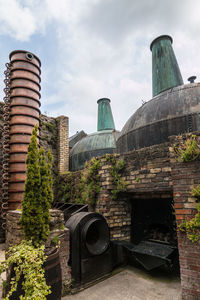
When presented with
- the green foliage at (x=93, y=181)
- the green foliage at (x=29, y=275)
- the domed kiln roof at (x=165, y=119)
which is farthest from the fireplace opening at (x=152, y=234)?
the green foliage at (x=29, y=275)

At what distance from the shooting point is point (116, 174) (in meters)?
5.66

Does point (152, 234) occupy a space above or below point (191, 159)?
below

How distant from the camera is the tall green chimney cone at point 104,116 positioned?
47.9 ft

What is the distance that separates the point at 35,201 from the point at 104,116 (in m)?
11.8

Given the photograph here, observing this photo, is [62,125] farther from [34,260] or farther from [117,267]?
[34,260]

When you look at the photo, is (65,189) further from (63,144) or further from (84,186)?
(63,144)

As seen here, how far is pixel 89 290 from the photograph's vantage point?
4246mm

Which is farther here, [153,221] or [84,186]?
[84,186]

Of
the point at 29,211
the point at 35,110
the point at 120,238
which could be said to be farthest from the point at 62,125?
the point at 29,211

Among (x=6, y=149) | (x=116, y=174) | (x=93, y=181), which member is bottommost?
(x=93, y=181)

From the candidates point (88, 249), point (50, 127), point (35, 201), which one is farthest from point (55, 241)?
point (50, 127)

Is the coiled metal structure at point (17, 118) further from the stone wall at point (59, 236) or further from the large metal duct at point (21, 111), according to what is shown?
the stone wall at point (59, 236)

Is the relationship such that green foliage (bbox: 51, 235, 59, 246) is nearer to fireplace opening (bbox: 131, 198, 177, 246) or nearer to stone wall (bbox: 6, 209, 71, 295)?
stone wall (bbox: 6, 209, 71, 295)

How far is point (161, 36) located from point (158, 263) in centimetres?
920
